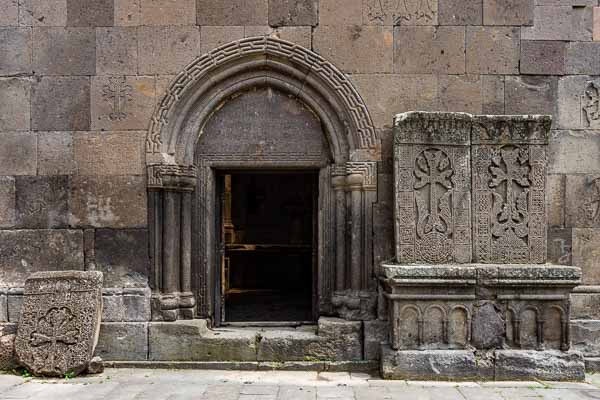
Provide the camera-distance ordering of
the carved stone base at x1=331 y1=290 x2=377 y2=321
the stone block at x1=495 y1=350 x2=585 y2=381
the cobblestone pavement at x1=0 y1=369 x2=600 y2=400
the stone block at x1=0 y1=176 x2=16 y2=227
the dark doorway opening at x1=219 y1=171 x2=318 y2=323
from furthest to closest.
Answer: the dark doorway opening at x1=219 y1=171 x2=318 y2=323 → the stone block at x1=0 y1=176 x2=16 y2=227 → the carved stone base at x1=331 y1=290 x2=377 y2=321 → the stone block at x1=495 y1=350 x2=585 y2=381 → the cobblestone pavement at x1=0 y1=369 x2=600 y2=400

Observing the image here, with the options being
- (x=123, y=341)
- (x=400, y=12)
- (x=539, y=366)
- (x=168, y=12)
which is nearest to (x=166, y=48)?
(x=168, y=12)

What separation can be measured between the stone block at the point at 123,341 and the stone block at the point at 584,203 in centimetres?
434

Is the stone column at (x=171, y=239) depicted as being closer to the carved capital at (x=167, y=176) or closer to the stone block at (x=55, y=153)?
the carved capital at (x=167, y=176)

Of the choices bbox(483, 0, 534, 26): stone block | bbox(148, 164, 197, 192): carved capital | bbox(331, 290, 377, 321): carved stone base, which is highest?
bbox(483, 0, 534, 26): stone block

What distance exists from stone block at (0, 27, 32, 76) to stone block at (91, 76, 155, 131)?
2.36 feet

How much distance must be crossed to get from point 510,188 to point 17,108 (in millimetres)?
4868

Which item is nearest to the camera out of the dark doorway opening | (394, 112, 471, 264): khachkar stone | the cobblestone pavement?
the cobblestone pavement

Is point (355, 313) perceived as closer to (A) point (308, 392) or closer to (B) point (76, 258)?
(A) point (308, 392)

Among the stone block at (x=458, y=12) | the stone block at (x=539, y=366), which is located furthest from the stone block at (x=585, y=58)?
the stone block at (x=539, y=366)

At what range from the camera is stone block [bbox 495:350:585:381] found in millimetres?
4559

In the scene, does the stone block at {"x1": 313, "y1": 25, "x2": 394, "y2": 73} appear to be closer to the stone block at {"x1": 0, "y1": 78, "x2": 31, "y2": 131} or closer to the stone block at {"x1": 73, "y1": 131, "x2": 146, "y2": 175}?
the stone block at {"x1": 73, "y1": 131, "x2": 146, "y2": 175}

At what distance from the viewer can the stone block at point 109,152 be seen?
5.04 meters

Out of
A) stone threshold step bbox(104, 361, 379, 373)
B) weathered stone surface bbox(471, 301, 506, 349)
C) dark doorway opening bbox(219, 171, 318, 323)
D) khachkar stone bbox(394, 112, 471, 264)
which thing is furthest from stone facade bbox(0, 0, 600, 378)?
dark doorway opening bbox(219, 171, 318, 323)

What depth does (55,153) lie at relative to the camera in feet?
16.6
